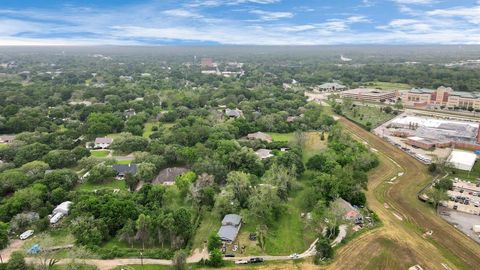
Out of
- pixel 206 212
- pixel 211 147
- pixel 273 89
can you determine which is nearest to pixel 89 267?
pixel 206 212

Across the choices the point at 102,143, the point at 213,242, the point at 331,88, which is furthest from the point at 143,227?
the point at 331,88

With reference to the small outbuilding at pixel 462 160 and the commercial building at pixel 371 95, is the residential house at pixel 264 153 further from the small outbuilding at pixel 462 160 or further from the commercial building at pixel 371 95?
the commercial building at pixel 371 95

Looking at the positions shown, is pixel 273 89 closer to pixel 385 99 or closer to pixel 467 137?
pixel 385 99

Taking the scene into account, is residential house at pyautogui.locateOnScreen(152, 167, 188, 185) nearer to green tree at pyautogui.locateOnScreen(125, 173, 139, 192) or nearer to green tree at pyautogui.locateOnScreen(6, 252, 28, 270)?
green tree at pyautogui.locateOnScreen(125, 173, 139, 192)

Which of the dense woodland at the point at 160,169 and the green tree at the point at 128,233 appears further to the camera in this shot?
the dense woodland at the point at 160,169

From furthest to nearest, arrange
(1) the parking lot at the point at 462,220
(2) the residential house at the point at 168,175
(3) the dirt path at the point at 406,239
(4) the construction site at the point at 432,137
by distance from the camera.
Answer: (4) the construction site at the point at 432,137, (2) the residential house at the point at 168,175, (1) the parking lot at the point at 462,220, (3) the dirt path at the point at 406,239

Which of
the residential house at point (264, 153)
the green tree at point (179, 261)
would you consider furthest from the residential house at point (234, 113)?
the green tree at point (179, 261)
